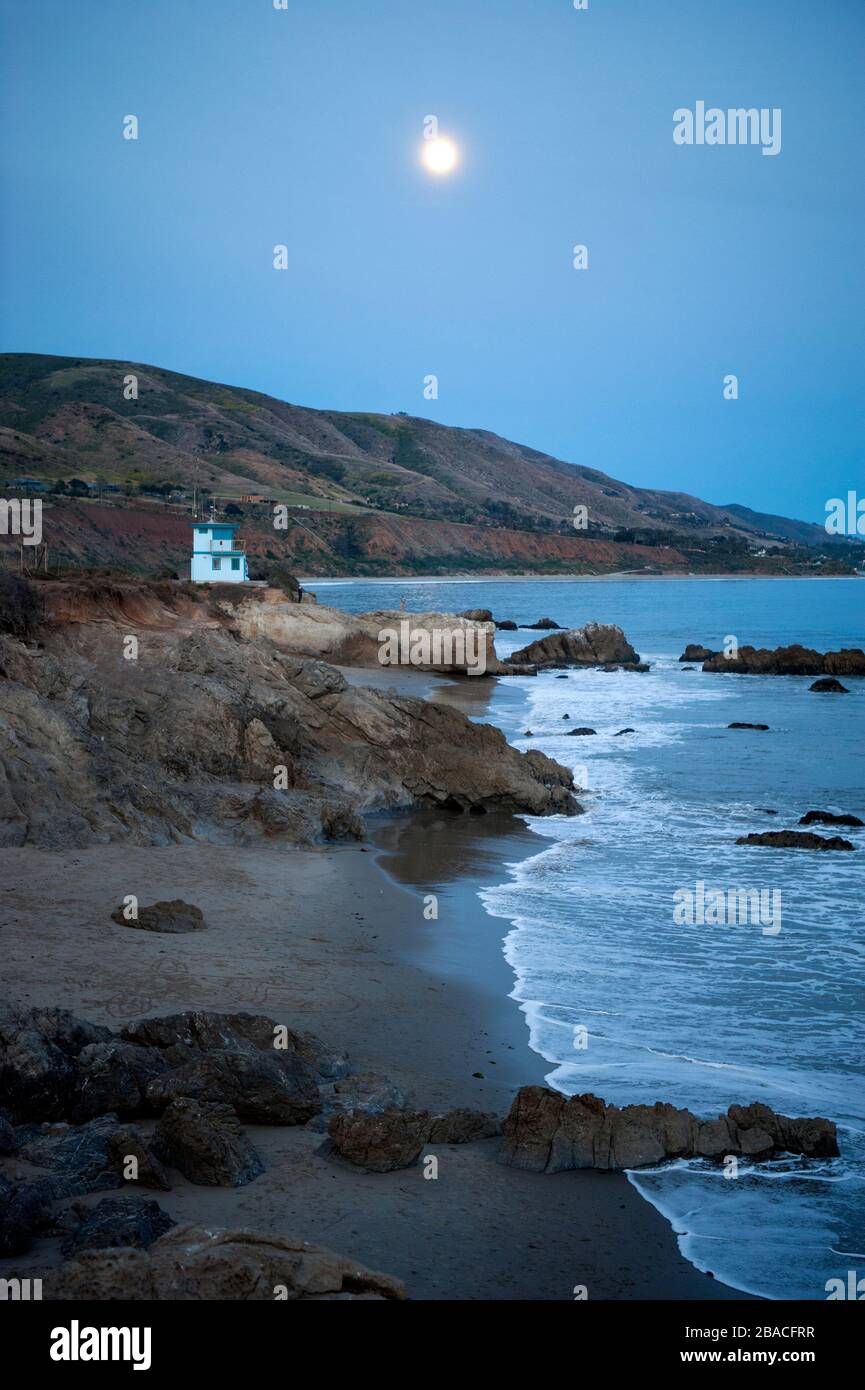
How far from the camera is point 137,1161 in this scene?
511 cm

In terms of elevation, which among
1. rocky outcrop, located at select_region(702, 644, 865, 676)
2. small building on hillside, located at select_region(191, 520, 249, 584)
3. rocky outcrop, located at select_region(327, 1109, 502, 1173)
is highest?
small building on hillside, located at select_region(191, 520, 249, 584)

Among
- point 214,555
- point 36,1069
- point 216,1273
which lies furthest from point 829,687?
point 216,1273

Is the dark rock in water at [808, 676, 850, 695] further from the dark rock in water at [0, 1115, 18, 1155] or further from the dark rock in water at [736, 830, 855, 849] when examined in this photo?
the dark rock in water at [0, 1115, 18, 1155]

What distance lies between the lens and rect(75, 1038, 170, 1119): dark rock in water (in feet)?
18.7

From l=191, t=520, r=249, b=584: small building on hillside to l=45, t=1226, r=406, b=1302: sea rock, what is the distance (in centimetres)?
4822

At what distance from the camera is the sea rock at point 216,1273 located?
379cm

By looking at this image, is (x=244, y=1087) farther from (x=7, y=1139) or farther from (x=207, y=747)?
(x=207, y=747)

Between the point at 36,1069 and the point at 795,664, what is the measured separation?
42956mm

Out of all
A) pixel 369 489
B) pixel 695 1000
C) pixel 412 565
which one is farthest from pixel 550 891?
pixel 369 489

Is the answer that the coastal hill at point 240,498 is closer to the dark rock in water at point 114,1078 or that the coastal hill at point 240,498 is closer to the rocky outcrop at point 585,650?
the rocky outcrop at point 585,650

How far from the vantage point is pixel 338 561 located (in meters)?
126

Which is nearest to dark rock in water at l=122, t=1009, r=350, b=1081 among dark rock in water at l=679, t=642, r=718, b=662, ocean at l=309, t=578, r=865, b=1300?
ocean at l=309, t=578, r=865, b=1300

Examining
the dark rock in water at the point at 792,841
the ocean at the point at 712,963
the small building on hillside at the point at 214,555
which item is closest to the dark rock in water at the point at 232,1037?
the ocean at the point at 712,963

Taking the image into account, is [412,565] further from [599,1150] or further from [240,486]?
[599,1150]
